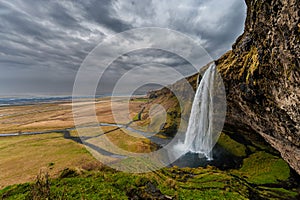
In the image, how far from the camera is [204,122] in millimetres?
28594

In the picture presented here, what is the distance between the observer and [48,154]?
30219 millimetres

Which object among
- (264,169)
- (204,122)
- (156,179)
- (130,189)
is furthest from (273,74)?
(130,189)

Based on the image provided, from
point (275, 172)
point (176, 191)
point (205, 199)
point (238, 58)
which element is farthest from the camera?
point (238, 58)

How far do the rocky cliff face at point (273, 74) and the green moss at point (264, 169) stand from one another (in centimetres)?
130

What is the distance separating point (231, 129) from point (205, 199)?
24022mm

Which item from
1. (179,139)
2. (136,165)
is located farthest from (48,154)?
(179,139)

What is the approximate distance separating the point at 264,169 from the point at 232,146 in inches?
312

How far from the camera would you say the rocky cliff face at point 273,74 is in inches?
438

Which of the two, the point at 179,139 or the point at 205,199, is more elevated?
the point at 205,199

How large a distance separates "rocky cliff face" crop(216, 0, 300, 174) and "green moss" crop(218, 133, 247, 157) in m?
4.99

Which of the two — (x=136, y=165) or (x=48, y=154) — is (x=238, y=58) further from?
(x=48, y=154)

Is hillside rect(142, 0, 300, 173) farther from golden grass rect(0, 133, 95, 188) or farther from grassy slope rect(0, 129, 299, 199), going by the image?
golden grass rect(0, 133, 95, 188)

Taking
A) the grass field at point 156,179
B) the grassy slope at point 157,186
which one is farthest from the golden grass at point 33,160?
the grassy slope at point 157,186

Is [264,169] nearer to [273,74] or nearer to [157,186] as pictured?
[273,74]
